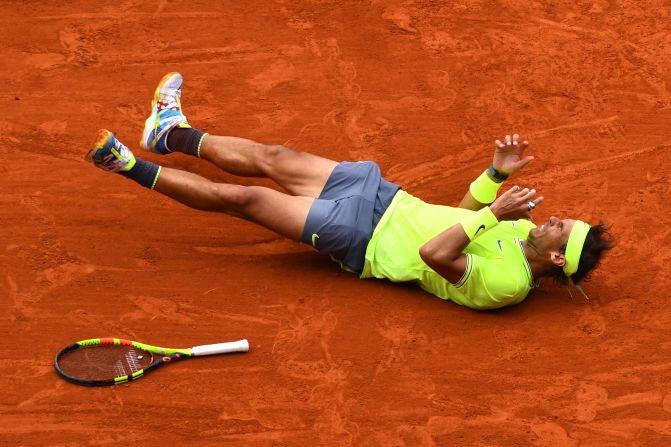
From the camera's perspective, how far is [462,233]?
262 inches

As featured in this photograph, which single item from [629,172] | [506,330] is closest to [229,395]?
[506,330]

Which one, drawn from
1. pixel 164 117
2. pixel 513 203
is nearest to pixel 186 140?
pixel 164 117

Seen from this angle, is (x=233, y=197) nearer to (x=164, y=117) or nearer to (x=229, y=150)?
(x=229, y=150)

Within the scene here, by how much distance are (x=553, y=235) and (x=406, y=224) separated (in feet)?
2.93

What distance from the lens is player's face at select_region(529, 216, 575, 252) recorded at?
686 cm

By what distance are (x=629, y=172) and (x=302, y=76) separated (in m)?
2.56

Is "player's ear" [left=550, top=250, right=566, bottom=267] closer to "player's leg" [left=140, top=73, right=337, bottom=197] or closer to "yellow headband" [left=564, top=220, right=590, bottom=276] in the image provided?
"yellow headband" [left=564, top=220, right=590, bottom=276]

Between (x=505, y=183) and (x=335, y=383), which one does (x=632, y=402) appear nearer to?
(x=335, y=383)

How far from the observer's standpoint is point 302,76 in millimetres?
8867

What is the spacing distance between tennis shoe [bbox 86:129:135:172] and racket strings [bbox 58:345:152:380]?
1.22 meters

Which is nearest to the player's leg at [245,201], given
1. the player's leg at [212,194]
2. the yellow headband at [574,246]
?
the player's leg at [212,194]

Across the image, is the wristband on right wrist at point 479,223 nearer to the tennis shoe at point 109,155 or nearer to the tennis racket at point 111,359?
the tennis racket at point 111,359

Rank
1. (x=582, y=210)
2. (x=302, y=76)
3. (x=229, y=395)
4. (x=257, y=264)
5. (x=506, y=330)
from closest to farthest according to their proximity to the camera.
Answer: (x=229, y=395) → (x=506, y=330) → (x=257, y=264) → (x=582, y=210) → (x=302, y=76)

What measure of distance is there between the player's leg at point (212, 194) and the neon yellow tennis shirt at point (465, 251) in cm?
52
